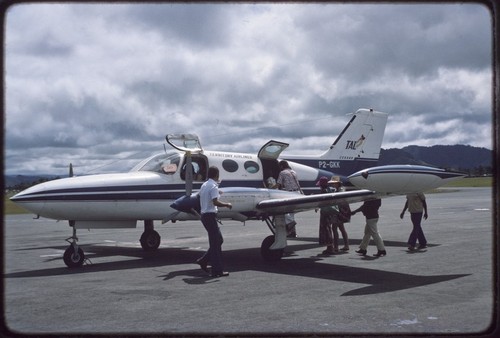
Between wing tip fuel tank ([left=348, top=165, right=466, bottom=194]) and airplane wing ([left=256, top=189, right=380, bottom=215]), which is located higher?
wing tip fuel tank ([left=348, top=165, right=466, bottom=194])

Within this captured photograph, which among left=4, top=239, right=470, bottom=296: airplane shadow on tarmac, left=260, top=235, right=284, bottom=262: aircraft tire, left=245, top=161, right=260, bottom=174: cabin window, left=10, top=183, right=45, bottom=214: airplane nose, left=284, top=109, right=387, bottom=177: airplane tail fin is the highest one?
left=284, top=109, right=387, bottom=177: airplane tail fin

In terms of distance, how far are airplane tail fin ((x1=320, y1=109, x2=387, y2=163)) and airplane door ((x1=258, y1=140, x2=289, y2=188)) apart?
398cm

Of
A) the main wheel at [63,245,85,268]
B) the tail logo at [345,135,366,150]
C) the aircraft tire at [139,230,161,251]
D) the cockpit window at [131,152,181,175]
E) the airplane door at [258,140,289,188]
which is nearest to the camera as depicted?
the main wheel at [63,245,85,268]

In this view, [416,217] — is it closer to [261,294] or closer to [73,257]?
[261,294]

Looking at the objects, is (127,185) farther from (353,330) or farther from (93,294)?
(353,330)

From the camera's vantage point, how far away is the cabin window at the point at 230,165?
14287 mm

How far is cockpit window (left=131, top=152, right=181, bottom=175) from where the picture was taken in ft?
44.1

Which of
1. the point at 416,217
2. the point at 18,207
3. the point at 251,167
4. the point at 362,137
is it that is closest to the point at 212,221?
the point at 251,167

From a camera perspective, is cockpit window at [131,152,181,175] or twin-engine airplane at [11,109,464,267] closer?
twin-engine airplane at [11,109,464,267]

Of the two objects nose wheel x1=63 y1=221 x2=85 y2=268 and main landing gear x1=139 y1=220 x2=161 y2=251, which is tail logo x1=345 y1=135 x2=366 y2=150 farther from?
nose wheel x1=63 y1=221 x2=85 y2=268

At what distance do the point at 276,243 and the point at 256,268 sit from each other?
4.01 feet

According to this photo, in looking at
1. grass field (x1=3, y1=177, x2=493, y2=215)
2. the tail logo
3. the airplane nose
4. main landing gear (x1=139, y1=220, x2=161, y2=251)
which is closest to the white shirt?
the airplane nose

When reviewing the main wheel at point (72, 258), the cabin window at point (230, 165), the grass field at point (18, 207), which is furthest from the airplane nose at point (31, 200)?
the cabin window at point (230, 165)

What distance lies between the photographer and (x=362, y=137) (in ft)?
62.1
